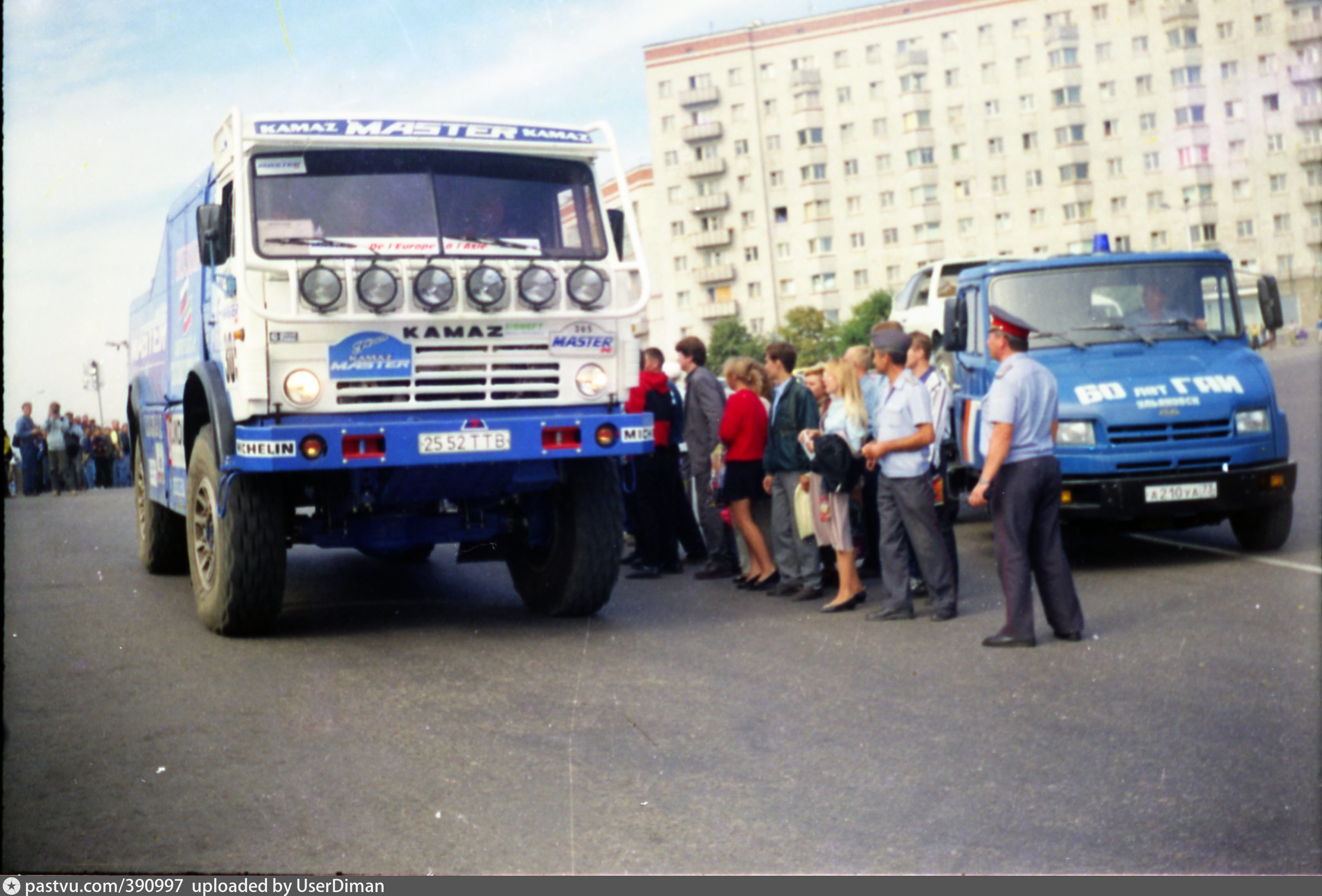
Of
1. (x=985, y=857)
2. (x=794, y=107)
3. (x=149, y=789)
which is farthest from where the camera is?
(x=794, y=107)

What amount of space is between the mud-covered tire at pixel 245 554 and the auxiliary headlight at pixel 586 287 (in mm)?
2014

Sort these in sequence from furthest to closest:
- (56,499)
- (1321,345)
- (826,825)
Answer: (56,499), (1321,345), (826,825)

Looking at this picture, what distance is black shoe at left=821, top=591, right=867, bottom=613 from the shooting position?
896 cm

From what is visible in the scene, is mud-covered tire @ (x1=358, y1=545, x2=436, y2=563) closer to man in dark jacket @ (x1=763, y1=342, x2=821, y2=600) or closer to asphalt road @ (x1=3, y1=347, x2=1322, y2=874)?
asphalt road @ (x1=3, y1=347, x2=1322, y2=874)

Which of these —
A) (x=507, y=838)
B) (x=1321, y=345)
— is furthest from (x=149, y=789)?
(x=1321, y=345)

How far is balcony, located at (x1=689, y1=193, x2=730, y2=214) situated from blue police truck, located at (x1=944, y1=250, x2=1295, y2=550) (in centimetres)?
4373

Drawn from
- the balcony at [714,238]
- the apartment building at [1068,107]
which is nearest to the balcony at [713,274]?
the balcony at [714,238]

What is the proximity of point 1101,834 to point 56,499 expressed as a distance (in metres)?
24.4

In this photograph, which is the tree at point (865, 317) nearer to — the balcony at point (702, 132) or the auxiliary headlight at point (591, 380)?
the balcony at point (702, 132)

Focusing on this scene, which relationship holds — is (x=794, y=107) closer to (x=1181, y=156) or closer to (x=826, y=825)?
(x=1181, y=156)

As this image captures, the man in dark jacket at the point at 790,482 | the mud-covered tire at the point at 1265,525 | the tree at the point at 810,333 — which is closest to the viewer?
the man in dark jacket at the point at 790,482

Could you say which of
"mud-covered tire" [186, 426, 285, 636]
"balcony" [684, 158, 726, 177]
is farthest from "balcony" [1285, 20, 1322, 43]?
"balcony" [684, 158, 726, 177]

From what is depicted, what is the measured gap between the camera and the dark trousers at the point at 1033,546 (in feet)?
24.5

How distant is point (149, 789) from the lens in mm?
4867
